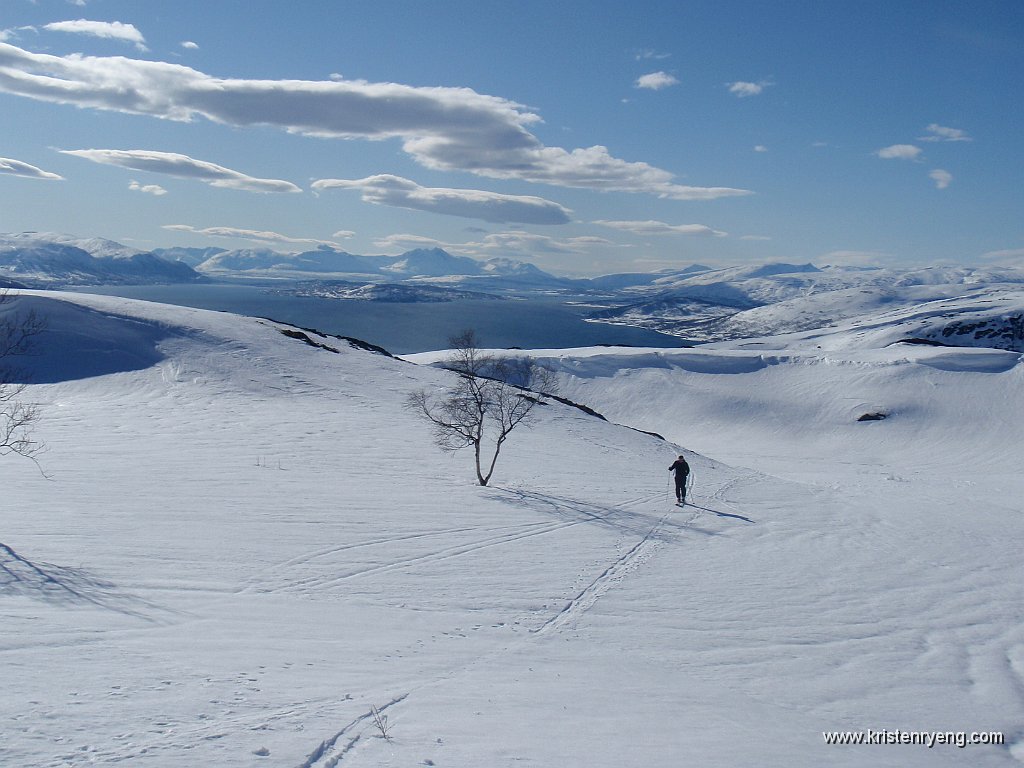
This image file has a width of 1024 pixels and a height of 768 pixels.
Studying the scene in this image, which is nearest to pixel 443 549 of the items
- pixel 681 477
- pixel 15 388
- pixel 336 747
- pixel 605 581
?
pixel 605 581

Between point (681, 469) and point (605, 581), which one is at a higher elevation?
point (681, 469)

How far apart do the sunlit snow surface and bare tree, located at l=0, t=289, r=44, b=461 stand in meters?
1.00

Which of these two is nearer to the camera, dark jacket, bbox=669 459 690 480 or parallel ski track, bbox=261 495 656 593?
parallel ski track, bbox=261 495 656 593

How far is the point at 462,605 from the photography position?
1136 centimetres

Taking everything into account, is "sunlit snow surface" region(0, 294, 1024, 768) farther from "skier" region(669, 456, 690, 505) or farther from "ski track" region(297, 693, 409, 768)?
"skier" region(669, 456, 690, 505)

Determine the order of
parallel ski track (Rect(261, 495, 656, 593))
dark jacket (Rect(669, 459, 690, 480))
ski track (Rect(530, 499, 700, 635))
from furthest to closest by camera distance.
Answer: dark jacket (Rect(669, 459, 690, 480)) → parallel ski track (Rect(261, 495, 656, 593)) → ski track (Rect(530, 499, 700, 635))

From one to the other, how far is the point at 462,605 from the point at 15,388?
33.2 meters

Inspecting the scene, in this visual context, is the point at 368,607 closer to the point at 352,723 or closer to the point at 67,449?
the point at 352,723

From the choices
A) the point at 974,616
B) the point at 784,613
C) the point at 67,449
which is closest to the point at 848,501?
the point at 974,616

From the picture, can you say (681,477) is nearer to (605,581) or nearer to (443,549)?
(605,581)

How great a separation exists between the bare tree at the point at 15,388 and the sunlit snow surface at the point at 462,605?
3.29 feet

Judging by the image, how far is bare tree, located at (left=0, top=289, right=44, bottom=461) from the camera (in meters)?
16.0

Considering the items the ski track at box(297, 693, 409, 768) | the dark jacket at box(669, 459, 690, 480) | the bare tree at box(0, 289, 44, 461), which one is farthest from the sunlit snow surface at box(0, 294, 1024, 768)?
the dark jacket at box(669, 459, 690, 480)

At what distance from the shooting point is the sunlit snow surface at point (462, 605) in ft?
Answer: 22.7
